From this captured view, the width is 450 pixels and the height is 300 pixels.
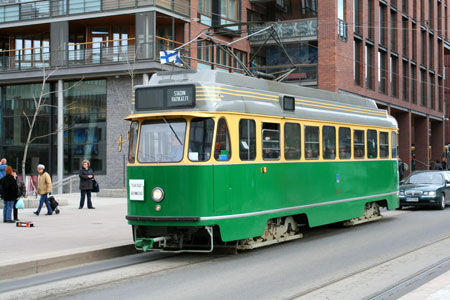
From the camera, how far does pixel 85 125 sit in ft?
105

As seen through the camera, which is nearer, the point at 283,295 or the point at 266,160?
the point at 283,295

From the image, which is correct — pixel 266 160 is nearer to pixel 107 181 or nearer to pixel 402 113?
pixel 107 181

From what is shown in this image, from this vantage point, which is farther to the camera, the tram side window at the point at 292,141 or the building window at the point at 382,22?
the building window at the point at 382,22

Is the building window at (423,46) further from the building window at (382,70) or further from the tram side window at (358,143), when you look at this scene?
the tram side window at (358,143)

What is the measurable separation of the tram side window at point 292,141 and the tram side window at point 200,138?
2.21 meters

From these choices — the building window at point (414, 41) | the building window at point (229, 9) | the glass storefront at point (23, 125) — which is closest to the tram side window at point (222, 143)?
the glass storefront at point (23, 125)

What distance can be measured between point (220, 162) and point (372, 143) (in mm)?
6617

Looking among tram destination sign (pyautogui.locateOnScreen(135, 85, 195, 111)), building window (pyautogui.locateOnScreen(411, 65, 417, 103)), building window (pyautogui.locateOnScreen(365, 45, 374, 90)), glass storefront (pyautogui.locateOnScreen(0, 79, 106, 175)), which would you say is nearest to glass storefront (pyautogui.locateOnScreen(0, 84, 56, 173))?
glass storefront (pyautogui.locateOnScreen(0, 79, 106, 175))

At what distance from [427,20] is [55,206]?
135 feet

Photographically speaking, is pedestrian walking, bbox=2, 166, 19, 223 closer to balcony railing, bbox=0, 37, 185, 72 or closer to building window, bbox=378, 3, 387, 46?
balcony railing, bbox=0, 37, 185, 72

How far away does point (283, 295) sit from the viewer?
7.66m

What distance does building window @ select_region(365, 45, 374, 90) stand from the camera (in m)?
39.4

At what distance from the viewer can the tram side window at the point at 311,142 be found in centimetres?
1262

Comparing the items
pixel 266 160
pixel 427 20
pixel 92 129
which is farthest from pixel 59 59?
pixel 427 20
